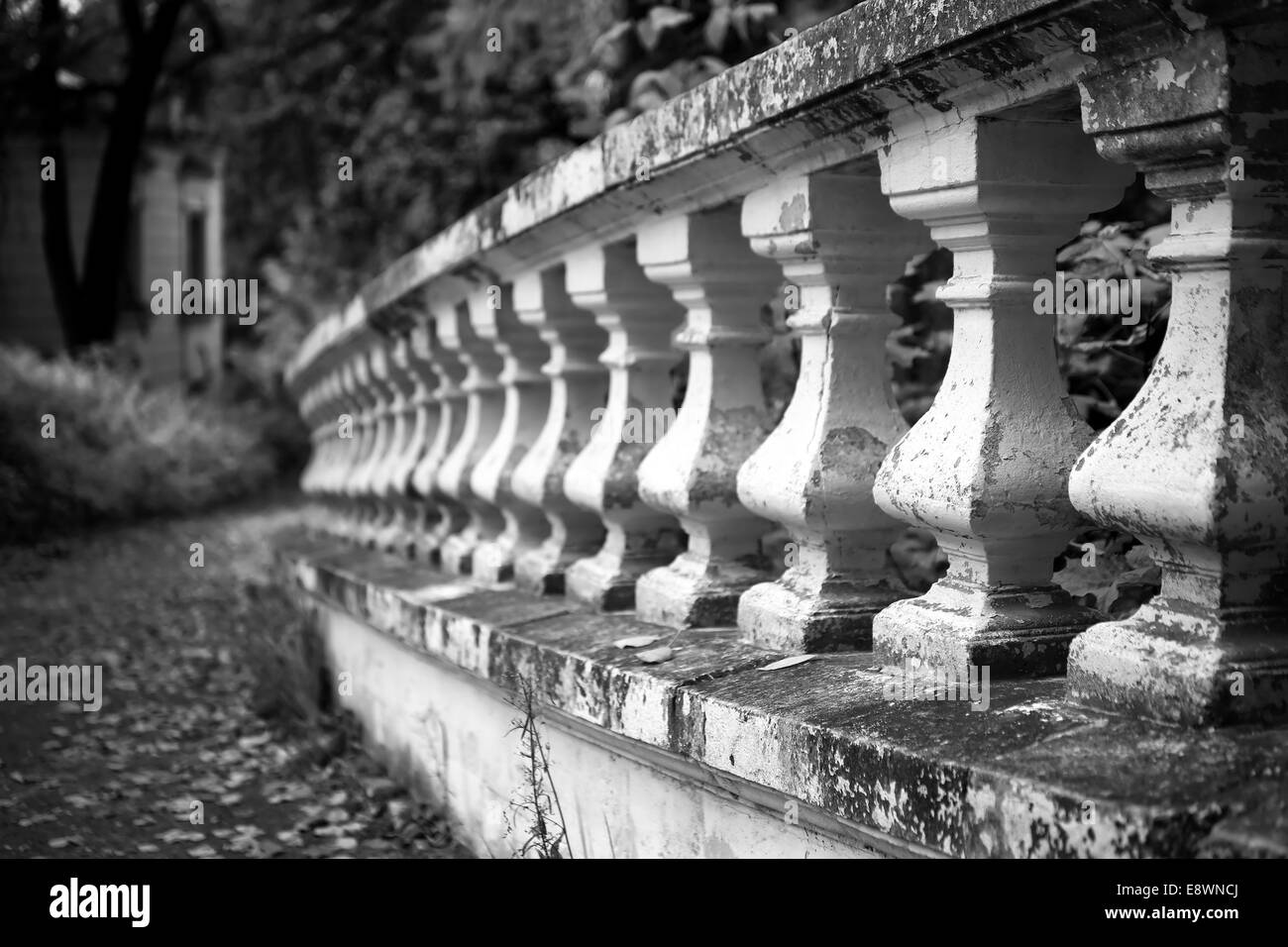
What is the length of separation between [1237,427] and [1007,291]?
46cm

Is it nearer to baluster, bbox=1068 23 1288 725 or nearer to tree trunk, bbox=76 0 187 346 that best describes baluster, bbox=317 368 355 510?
baluster, bbox=1068 23 1288 725

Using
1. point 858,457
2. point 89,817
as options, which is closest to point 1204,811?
point 858,457

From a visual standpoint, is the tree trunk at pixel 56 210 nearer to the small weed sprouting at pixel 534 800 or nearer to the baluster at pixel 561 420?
the baluster at pixel 561 420

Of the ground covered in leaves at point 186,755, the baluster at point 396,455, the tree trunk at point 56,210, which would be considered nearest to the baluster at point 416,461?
the baluster at point 396,455

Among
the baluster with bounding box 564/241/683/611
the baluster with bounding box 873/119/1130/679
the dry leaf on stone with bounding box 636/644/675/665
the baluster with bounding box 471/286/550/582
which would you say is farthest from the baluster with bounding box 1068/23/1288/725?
the baluster with bounding box 471/286/550/582

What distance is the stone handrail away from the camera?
1.76m

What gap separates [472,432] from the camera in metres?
4.53

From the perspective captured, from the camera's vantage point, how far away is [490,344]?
4.43 meters

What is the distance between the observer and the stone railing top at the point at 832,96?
1776mm

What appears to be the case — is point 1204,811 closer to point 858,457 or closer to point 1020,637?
point 1020,637

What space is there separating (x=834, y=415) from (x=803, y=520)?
0.63 ft

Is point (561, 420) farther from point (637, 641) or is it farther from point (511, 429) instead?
point (637, 641)
